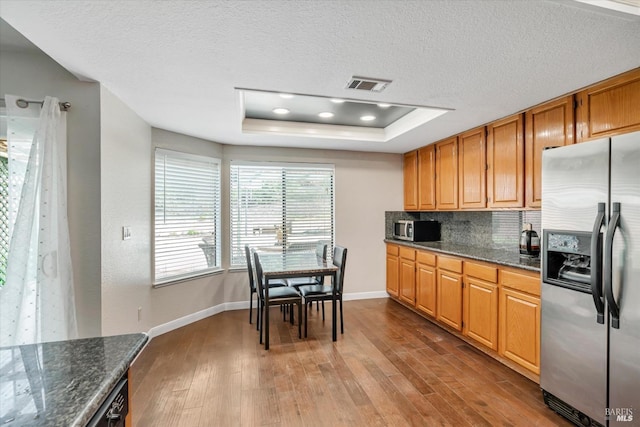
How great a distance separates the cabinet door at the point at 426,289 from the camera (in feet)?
11.7

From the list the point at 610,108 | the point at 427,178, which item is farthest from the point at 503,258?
the point at 427,178

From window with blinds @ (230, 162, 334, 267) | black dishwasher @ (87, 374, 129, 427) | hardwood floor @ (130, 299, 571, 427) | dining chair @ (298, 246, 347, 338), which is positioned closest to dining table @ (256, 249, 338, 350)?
dining chair @ (298, 246, 347, 338)

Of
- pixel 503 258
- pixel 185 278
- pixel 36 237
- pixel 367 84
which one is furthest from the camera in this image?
pixel 185 278

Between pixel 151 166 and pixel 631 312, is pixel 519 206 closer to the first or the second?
pixel 631 312

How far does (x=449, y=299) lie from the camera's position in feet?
10.8

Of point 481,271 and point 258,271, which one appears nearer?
point 481,271

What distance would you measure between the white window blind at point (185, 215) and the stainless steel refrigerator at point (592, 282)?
361 centimetres

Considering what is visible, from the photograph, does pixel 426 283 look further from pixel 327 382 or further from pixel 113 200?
pixel 113 200

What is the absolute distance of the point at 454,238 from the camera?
13.7 ft

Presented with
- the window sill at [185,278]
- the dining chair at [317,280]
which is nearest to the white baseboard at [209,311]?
the window sill at [185,278]

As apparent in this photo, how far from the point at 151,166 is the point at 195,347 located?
2000mm

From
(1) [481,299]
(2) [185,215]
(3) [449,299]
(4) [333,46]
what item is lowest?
(3) [449,299]

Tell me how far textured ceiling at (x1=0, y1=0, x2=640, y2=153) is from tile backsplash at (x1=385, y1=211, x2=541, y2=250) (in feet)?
4.30

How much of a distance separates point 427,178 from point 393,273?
1.49 m
